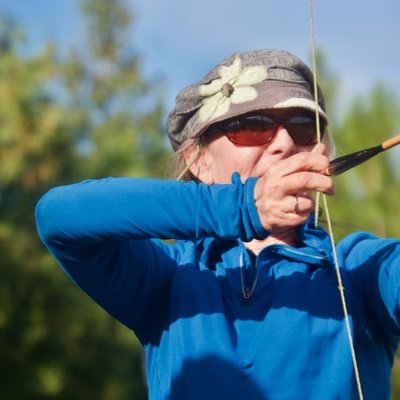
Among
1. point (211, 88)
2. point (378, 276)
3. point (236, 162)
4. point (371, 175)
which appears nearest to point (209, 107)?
point (211, 88)

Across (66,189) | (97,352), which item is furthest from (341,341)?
(97,352)

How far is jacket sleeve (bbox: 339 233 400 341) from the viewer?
1493 mm

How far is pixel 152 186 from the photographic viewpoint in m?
1.41

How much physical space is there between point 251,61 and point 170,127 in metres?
0.25

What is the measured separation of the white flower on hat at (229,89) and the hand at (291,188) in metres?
0.38

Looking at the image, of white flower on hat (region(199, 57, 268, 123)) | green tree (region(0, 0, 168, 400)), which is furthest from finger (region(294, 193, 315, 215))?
green tree (region(0, 0, 168, 400))

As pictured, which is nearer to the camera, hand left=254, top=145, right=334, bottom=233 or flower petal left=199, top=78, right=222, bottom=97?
hand left=254, top=145, right=334, bottom=233

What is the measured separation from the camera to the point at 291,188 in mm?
1277

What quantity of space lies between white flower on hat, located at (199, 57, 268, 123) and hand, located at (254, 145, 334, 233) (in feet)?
1.26

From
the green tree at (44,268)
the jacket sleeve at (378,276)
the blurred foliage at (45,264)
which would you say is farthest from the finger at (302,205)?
the green tree at (44,268)

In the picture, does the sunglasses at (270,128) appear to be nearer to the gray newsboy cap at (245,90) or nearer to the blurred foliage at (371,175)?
the gray newsboy cap at (245,90)

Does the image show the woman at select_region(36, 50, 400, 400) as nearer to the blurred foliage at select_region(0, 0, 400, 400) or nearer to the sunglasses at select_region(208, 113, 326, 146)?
the sunglasses at select_region(208, 113, 326, 146)

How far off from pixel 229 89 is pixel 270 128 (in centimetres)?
13

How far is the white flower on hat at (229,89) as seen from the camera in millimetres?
1684
